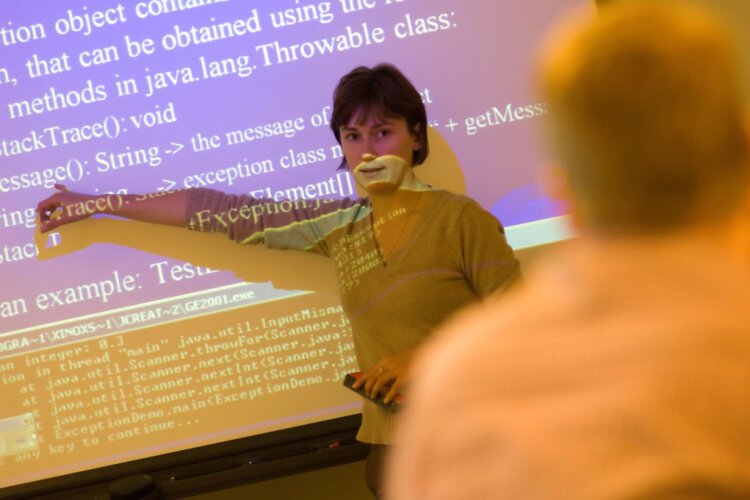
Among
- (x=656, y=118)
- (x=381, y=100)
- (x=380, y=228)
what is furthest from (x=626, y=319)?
(x=381, y=100)

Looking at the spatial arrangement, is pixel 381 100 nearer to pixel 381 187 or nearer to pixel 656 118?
pixel 381 187

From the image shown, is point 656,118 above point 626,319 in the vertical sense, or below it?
above

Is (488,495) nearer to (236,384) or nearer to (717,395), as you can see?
(717,395)

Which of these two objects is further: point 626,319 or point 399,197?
point 399,197

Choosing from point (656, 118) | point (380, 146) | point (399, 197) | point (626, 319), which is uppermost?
point (380, 146)

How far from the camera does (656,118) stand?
0.62m

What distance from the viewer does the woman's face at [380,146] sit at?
2.35 metres

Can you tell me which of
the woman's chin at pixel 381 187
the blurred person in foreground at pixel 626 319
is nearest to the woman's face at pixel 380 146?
the woman's chin at pixel 381 187

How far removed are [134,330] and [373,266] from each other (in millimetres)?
748

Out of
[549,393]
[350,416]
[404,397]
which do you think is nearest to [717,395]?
[549,393]

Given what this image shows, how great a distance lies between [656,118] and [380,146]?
69.2 inches

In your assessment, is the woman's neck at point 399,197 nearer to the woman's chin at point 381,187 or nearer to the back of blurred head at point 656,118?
the woman's chin at point 381,187

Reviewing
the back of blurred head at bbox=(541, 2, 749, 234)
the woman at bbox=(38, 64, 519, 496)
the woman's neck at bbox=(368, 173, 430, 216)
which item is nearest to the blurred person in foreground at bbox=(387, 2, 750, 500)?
the back of blurred head at bbox=(541, 2, 749, 234)

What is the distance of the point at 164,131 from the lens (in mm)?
2527
